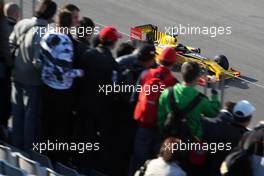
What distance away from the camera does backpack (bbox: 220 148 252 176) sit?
24.2 ft

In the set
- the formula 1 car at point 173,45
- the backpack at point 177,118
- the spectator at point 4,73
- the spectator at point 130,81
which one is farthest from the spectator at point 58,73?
the formula 1 car at point 173,45

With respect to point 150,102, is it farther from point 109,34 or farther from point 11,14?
point 11,14

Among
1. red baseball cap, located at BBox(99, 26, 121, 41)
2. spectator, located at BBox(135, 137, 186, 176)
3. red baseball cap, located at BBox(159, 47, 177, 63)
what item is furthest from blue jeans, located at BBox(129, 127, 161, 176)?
red baseball cap, located at BBox(99, 26, 121, 41)

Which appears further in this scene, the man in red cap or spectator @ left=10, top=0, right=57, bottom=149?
spectator @ left=10, top=0, right=57, bottom=149

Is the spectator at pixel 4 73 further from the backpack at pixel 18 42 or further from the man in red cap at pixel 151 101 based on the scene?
the man in red cap at pixel 151 101

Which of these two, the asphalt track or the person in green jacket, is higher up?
the person in green jacket

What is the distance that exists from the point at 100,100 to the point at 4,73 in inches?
45.8

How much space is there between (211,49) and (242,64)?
1.02 meters

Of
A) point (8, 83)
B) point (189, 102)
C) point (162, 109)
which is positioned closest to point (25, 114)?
point (8, 83)

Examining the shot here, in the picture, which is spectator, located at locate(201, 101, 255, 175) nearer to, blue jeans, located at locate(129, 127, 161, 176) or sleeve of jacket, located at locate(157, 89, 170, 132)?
sleeve of jacket, located at locate(157, 89, 170, 132)

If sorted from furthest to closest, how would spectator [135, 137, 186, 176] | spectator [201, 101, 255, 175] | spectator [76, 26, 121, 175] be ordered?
spectator [76, 26, 121, 175]
spectator [201, 101, 255, 175]
spectator [135, 137, 186, 176]

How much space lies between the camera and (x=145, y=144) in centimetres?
827

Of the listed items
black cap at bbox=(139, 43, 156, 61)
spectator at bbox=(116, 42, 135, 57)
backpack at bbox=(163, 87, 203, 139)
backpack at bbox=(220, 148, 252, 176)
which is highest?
black cap at bbox=(139, 43, 156, 61)

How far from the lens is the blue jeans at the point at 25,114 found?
8.53 metres
